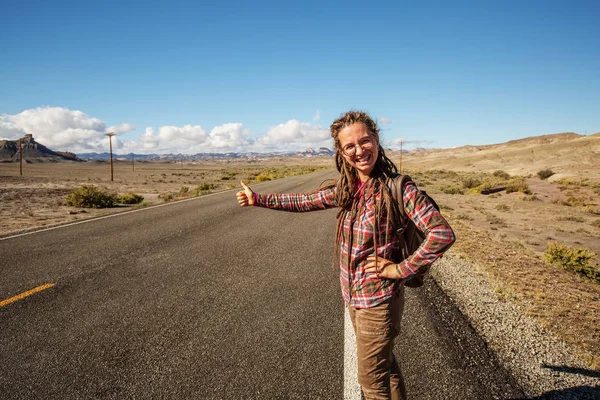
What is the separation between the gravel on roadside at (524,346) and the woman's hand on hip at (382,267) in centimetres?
193

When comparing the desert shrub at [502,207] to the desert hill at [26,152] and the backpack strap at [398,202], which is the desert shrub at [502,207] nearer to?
the backpack strap at [398,202]

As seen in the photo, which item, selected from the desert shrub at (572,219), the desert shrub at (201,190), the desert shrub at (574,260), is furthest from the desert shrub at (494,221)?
the desert shrub at (201,190)

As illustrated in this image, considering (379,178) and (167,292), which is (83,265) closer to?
(167,292)

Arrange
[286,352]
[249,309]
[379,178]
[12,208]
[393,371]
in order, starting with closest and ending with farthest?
[379,178], [393,371], [286,352], [249,309], [12,208]

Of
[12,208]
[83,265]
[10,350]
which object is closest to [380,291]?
[10,350]

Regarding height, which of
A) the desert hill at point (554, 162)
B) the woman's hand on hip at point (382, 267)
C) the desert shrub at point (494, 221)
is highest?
the desert hill at point (554, 162)

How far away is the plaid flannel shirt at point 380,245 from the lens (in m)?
1.78

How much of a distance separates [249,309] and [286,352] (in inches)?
44.5

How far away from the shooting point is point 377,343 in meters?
1.99

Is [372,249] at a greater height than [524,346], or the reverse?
[372,249]

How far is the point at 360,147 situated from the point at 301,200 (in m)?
0.73

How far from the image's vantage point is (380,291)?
2.00 m

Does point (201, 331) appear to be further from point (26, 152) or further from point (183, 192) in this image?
point (26, 152)

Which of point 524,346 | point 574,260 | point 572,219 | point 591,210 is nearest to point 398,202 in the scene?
point 524,346
